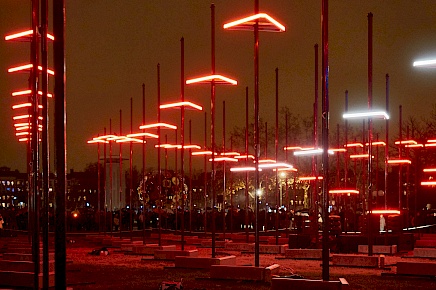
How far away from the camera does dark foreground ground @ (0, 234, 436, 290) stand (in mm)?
18422

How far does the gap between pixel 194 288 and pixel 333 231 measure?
1423 centimetres

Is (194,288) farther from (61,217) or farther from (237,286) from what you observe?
(61,217)

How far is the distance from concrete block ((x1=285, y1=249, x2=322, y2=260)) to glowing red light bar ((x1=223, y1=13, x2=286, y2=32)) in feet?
39.1

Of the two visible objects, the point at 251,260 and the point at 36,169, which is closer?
the point at 36,169

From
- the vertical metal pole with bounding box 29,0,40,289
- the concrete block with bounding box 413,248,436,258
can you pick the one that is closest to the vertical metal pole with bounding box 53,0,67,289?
the vertical metal pole with bounding box 29,0,40,289

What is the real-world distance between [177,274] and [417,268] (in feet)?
21.1

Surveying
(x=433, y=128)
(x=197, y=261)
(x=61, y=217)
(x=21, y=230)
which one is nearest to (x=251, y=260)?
(x=197, y=261)

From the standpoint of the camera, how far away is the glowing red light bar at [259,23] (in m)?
16.8

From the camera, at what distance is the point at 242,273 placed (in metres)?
18.9

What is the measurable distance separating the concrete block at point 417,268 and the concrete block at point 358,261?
88.4 inches

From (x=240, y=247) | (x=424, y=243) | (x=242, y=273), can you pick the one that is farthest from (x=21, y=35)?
(x=424, y=243)

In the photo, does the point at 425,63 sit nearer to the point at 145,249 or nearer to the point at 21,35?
the point at 21,35

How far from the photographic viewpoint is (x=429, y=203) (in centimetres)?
6531

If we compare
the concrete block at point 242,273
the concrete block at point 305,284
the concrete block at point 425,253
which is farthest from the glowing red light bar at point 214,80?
the concrete block at point 425,253
